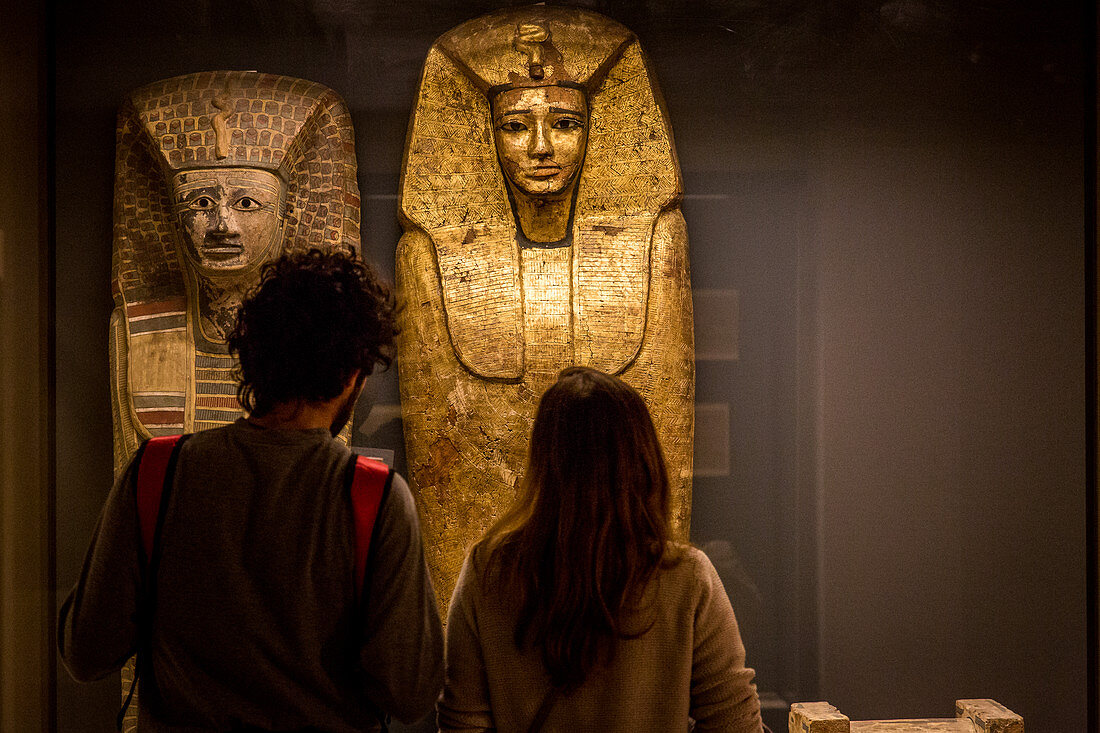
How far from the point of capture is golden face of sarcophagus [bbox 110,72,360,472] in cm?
273

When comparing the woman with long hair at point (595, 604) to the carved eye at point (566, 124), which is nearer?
the woman with long hair at point (595, 604)

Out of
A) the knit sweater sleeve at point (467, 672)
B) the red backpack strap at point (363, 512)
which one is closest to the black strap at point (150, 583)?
the red backpack strap at point (363, 512)

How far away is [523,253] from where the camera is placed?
112 inches

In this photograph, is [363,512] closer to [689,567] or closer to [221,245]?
[689,567]

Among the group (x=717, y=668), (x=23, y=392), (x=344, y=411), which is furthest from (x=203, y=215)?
(x=717, y=668)

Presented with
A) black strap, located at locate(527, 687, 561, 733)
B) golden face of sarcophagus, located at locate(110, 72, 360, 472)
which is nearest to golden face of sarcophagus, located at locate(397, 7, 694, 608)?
golden face of sarcophagus, located at locate(110, 72, 360, 472)

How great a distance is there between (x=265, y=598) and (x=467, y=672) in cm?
36

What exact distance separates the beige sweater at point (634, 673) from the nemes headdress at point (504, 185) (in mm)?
1272

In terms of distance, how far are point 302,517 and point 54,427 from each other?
6.15 ft

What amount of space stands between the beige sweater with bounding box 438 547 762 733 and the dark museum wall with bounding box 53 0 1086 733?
142cm

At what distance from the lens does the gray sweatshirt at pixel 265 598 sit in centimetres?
142

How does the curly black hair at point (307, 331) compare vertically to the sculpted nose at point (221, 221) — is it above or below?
below

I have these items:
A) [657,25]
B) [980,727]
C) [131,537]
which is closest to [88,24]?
[657,25]

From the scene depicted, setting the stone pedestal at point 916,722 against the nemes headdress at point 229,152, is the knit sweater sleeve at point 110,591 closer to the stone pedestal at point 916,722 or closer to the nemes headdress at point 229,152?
the nemes headdress at point 229,152
